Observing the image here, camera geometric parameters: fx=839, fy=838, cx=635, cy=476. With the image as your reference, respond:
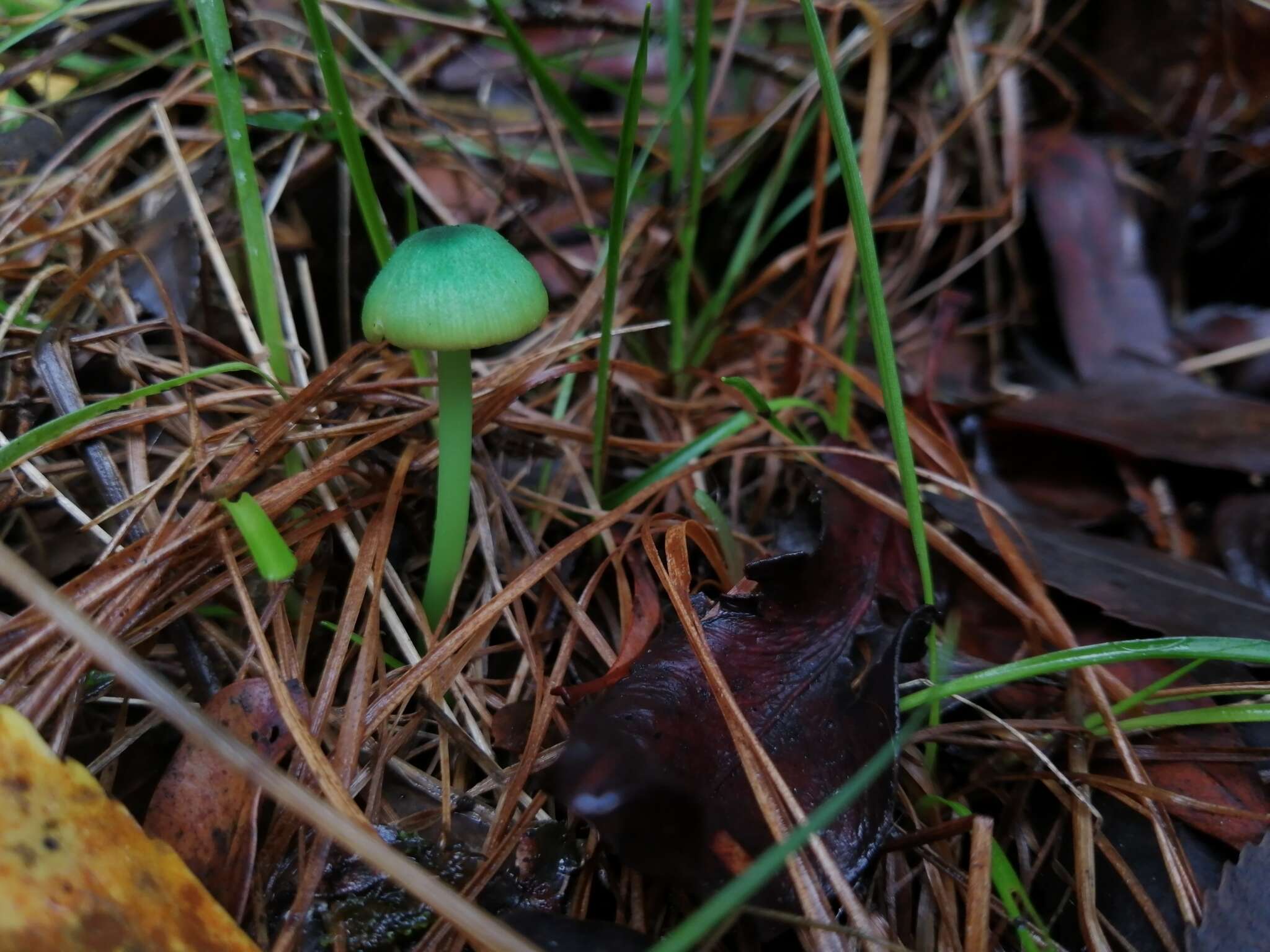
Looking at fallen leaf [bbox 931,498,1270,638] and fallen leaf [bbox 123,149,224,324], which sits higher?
fallen leaf [bbox 123,149,224,324]

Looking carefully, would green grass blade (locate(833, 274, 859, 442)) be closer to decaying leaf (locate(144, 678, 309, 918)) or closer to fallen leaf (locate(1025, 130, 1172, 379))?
fallen leaf (locate(1025, 130, 1172, 379))

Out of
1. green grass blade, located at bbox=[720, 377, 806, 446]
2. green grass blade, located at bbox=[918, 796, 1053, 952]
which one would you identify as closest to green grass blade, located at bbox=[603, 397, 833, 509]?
green grass blade, located at bbox=[720, 377, 806, 446]

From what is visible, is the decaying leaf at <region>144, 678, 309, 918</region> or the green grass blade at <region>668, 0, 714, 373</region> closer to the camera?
the decaying leaf at <region>144, 678, 309, 918</region>

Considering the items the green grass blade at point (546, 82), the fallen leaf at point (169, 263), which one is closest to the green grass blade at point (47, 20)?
the fallen leaf at point (169, 263)

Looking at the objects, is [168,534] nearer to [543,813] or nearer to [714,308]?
[543,813]

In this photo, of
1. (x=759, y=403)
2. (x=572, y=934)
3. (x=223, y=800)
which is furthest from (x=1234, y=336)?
(x=223, y=800)

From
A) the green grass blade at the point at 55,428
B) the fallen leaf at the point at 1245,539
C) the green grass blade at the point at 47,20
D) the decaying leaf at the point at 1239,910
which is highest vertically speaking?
the green grass blade at the point at 47,20

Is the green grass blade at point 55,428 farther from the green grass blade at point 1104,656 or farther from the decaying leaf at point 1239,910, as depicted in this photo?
the decaying leaf at point 1239,910
